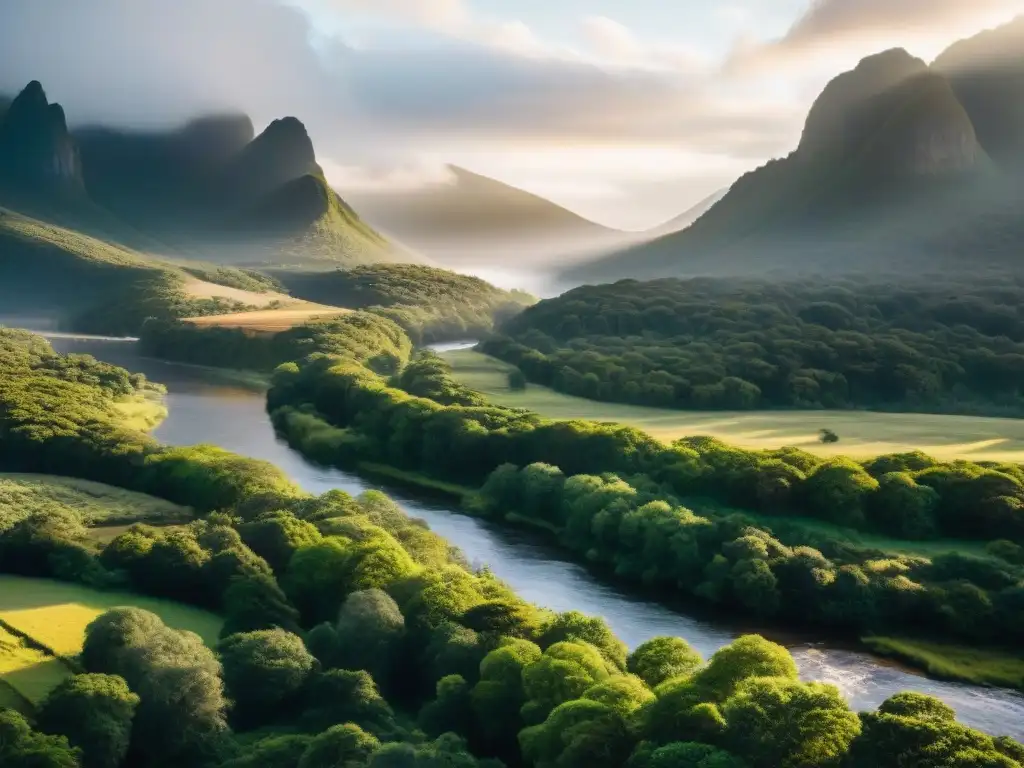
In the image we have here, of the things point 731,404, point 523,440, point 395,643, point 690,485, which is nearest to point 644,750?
point 395,643

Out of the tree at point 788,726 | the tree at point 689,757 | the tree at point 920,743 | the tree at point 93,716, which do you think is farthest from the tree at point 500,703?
the tree at point 920,743

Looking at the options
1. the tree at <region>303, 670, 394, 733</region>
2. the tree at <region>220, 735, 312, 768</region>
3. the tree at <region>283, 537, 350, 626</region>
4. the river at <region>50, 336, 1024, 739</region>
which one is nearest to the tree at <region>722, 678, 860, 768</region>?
the tree at <region>303, 670, 394, 733</region>

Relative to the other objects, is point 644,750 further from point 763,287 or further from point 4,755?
point 763,287

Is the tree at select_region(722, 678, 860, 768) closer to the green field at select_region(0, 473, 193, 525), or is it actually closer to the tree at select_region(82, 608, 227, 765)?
the tree at select_region(82, 608, 227, 765)

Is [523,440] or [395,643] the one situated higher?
[523,440]

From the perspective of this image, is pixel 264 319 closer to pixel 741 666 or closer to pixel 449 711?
pixel 449 711

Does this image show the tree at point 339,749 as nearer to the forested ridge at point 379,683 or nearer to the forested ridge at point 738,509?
the forested ridge at point 379,683
